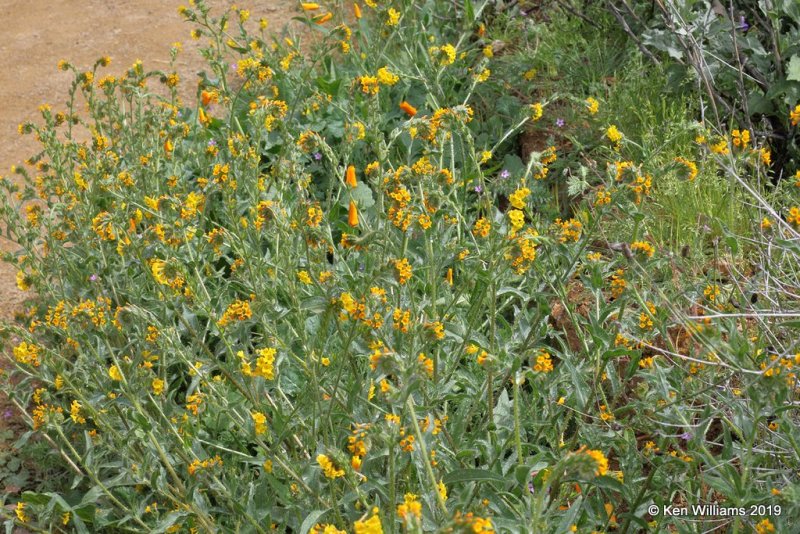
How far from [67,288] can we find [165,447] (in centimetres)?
129

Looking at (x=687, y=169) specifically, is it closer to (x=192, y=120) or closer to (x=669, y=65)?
(x=669, y=65)

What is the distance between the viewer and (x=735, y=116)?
3.96 m

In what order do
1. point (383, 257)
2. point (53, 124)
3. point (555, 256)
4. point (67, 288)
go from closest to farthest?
1. point (383, 257)
2. point (555, 256)
3. point (53, 124)
4. point (67, 288)

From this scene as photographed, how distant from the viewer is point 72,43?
22.4ft

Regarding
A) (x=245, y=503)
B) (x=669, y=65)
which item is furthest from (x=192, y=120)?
(x=245, y=503)

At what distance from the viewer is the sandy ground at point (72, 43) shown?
6.01 meters

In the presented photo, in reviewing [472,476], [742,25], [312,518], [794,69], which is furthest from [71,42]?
[472,476]

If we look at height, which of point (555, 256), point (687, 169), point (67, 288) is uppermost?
point (687, 169)

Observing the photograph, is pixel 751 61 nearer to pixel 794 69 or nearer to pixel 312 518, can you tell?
pixel 794 69

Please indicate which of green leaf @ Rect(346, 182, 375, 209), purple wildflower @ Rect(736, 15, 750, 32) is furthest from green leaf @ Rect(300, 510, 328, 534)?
purple wildflower @ Rect(736, 15, 750, 32)

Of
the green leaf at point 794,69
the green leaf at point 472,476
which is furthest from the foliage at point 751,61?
the green leaf at point 472,476

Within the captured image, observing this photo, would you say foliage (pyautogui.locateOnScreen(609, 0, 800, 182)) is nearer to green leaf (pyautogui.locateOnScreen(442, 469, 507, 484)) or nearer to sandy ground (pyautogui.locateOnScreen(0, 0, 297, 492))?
green leaf (pyautogui.locateOnScreen(442, 469, 507, 484))

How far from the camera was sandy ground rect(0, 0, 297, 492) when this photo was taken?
6.01 metres

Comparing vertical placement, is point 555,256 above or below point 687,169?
below
